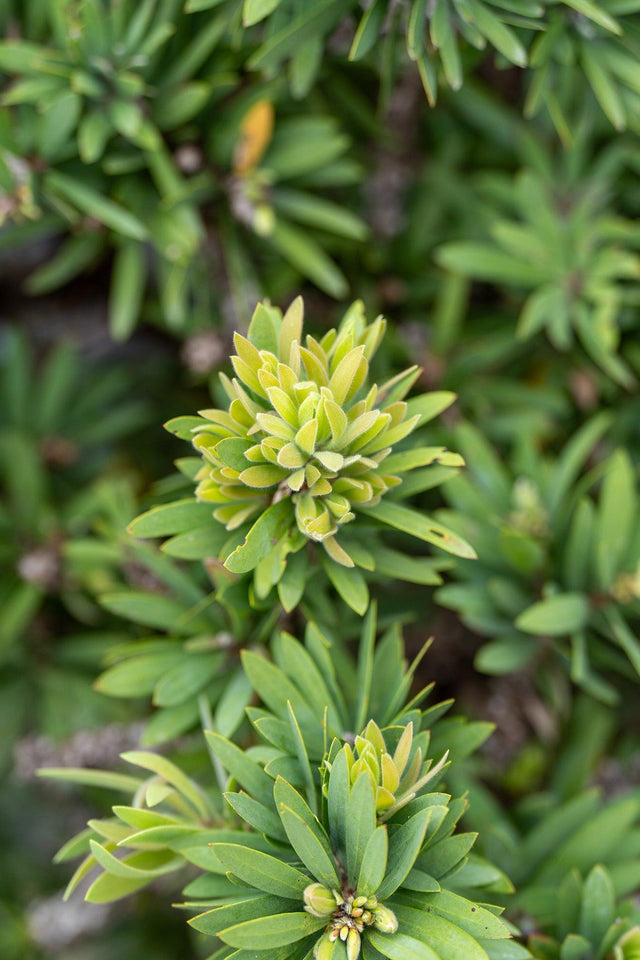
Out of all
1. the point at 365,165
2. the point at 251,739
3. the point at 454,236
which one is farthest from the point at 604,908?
the point at 365,165

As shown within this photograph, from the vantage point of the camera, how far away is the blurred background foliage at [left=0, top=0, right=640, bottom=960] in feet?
2.81

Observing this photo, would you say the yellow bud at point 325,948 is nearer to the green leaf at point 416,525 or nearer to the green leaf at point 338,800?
the green leaf at point 338,800

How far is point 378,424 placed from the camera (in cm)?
64

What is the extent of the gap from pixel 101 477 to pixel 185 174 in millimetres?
510

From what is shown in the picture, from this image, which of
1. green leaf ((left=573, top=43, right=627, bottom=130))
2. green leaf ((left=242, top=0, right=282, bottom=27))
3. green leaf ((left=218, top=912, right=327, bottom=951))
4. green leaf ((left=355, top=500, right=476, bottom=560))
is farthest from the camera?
green leaf ((left=573, top=43, right=627, bottom=130))

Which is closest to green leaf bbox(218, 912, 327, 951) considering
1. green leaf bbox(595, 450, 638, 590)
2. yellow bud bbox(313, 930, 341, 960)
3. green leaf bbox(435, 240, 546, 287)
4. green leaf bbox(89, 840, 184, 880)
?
yellow bud bbox(313, 930, 341, 960)

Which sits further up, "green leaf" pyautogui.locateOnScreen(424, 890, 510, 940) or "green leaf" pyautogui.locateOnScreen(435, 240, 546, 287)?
"green leaf" pyautogui.locateOnScreen(435, 240, 546, 287)

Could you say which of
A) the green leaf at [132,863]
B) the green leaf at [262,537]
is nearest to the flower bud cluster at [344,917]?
the green leaf at [132,863]

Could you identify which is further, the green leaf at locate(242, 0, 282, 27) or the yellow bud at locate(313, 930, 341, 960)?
the green leaf at locate(242, 0, 282, 27)

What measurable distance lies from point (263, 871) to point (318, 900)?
4cm

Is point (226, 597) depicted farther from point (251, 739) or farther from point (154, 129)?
point (154, 129)

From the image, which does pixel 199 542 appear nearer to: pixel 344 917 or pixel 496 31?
pixel 344 917

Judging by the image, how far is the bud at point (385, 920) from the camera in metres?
0.58

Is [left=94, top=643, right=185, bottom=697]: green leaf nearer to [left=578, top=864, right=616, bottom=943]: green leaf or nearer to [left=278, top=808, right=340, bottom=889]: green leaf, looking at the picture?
[left=278, top=808, right=340, bottom=889]: green leaf
